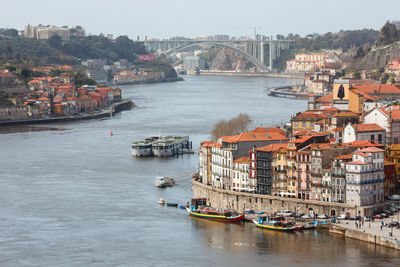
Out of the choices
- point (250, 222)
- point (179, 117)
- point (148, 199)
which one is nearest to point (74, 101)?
point (179, 117)

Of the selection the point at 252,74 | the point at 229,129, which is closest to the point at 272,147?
the point at 229,129

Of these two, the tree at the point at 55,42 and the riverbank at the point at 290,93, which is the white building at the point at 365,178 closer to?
the riverbank at the point at 290,93

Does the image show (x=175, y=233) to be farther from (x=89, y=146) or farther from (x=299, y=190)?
(x=89, y=146)

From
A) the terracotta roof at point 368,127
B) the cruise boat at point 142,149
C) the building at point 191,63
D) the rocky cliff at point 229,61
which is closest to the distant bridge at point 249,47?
the rocky cliff at point 229,61

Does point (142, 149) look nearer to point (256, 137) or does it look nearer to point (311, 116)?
point (311, 116)

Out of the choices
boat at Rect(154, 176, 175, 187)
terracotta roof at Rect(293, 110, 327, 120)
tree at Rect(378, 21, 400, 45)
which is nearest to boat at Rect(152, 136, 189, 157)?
terracotta roof at Rect(293, 110, 327, 120)

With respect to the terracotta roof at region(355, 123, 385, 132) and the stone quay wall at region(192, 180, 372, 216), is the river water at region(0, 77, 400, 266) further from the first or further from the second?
the terracotta roof at region(355, 123, 385, 132)
